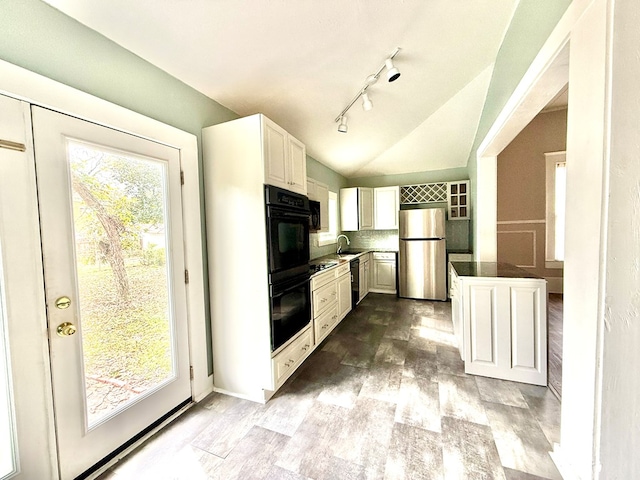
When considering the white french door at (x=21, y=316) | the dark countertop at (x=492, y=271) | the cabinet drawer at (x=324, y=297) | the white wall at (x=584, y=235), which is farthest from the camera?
the cabinet drawer at (x=324, y=297)

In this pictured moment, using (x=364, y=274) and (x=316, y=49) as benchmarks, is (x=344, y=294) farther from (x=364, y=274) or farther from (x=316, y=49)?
(x=316, y=49)

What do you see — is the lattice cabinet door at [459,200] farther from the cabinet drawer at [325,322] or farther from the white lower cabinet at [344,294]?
the cabinet drawer at [325,322]

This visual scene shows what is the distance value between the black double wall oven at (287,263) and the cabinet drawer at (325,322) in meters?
0.26

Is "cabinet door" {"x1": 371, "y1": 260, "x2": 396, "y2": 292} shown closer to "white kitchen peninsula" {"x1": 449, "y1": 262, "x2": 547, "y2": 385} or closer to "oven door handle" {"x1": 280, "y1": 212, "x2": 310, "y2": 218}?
"white kitchen peninsula" {"x1": 449, "y1": 262, "x2": 547, "y2": 385}

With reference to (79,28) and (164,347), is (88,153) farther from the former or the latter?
(164,347)

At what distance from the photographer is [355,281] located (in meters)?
4.18

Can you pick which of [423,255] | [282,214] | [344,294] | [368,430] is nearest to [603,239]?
[368,430]

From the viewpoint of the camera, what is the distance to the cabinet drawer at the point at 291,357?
6.62ft

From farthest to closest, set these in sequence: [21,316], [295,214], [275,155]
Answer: [295,214] → [275,155] → [21,316]

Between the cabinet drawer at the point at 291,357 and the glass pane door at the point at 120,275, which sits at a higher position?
the glass pane door at the point at 120,275

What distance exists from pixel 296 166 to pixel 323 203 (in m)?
1.83

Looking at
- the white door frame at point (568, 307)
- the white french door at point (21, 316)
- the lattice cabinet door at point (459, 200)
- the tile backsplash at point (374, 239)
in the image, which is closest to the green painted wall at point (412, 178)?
the lattice cabinet door at point (459, 200)

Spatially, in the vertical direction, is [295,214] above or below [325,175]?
below

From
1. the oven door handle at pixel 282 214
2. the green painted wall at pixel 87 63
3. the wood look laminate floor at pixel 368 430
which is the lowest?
the wood look laminate floor at pixel 368 430
